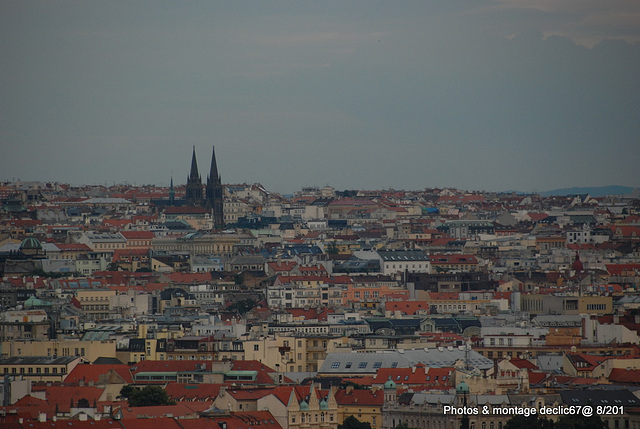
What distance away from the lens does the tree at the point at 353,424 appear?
56.1 m

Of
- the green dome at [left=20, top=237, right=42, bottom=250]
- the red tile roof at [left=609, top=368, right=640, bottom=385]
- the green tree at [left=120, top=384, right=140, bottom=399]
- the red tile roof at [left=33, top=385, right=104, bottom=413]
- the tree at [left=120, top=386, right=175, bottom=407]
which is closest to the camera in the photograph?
the red tile roof at [left=33, top=385, right=104, bottom=413]

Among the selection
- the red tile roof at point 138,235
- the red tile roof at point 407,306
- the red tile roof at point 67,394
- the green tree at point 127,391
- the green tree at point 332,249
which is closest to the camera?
the red tile roof at point 67,394

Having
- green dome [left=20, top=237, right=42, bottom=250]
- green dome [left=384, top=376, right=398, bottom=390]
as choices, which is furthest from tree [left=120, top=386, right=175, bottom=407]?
green dome [left=20, top=237, right=42, bottom=250]

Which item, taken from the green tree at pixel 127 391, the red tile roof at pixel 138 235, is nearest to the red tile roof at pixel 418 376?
the green tree at pixel 127 391

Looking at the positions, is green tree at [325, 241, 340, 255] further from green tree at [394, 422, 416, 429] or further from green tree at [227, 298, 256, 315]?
green tree at [394, 422, 416, 429]

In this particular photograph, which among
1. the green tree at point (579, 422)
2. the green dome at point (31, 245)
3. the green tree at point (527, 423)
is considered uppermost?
the green dome at point (31, 245)

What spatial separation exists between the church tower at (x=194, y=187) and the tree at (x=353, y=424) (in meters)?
130

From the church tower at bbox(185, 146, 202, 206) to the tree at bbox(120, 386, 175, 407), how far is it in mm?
125858

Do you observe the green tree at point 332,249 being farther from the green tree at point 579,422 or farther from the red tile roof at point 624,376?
the green tree at point 579,422

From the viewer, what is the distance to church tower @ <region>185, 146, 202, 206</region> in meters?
187

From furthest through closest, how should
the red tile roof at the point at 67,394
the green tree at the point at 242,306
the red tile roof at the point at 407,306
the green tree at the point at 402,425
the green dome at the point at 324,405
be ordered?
the green tree at the point at 242,306
the red tile roof at the point at 407,306
the red tile roof at the point at 67,394
the green dome at the point at 324,405
the green tree at the point at 402,425

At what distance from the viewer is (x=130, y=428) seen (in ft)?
165

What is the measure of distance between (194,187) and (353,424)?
13293 centimetres

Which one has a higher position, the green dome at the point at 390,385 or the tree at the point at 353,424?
the green dome at the point at 390,385
